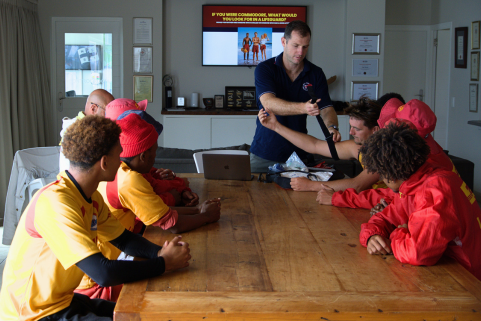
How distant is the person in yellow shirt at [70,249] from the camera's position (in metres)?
1.23

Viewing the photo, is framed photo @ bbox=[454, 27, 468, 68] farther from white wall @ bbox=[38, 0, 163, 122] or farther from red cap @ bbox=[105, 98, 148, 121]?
red cap @ bbox=[105, 98, 148, 121]

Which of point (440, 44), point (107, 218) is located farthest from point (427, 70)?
point (107, 218)

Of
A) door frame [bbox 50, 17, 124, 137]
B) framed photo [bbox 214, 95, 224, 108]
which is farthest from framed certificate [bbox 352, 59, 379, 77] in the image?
door frame [bbox 50, 17, 124, 137]

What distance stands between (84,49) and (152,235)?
18.0 feet

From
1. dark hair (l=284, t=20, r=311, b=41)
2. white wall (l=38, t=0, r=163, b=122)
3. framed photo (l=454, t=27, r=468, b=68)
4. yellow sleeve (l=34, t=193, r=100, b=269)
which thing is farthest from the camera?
white wall (l=38, t=0, r=163, b=122)

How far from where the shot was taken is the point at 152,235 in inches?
64.9

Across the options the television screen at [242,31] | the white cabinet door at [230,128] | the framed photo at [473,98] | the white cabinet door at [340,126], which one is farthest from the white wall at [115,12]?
the framed photo at [473,98]

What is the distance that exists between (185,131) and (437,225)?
5253 millimetres

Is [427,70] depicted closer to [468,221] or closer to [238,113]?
[238,113]

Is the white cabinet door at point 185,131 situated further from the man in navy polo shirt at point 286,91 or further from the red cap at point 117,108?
the red cap at point 117,108

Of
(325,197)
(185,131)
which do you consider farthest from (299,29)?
(185,131)

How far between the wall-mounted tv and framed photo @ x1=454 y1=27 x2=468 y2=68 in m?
5.15

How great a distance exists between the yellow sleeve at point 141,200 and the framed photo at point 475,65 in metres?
5.45

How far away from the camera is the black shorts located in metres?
1.35
